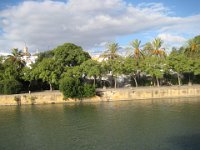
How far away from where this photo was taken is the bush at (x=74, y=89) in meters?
54.8

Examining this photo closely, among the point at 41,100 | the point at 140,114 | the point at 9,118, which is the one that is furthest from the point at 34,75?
the point at 140,114

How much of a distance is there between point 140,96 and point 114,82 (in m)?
13.4

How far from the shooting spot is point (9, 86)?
57719 millimetres

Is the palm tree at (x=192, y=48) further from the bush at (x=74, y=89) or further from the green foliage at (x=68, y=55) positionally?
the bush at (x=74, y=89)

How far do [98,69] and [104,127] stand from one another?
26.0m

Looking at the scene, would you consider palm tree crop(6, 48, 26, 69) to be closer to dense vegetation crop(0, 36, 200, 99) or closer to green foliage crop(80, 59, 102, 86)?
dense vegetation crop(0, 36, 200, 99)

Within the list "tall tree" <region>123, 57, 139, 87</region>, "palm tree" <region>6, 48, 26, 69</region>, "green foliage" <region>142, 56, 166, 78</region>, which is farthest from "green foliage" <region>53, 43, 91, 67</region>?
"green foliage" <region>142, 56, 166, 78</region>

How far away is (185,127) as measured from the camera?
105 ft

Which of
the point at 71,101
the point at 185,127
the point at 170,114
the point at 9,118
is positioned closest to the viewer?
the point at 185,127

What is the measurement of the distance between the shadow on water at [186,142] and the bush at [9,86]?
3796 centimetres

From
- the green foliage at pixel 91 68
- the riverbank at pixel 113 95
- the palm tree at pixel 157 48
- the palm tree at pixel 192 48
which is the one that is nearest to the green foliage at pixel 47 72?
the riverbank at pixel 113 95

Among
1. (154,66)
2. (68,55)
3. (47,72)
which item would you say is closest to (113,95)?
(154,66)

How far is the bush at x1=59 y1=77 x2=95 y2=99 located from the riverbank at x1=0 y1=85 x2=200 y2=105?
3.81 feet

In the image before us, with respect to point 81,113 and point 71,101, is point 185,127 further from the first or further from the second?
point 71,101
